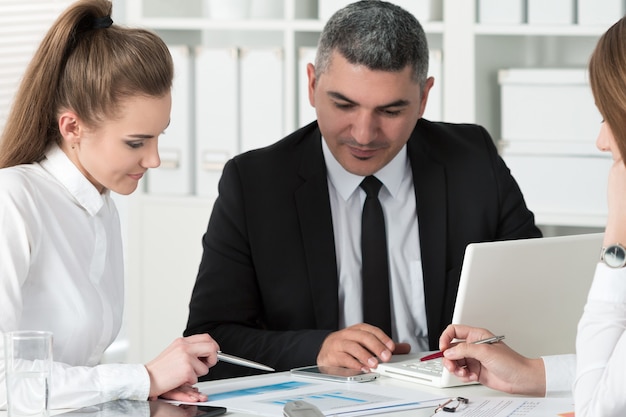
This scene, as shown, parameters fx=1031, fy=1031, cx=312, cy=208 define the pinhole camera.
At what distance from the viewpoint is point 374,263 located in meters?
2.19

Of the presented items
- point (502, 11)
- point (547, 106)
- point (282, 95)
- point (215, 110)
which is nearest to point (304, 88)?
point (282, 95)

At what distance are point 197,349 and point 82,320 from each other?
0.25 metres

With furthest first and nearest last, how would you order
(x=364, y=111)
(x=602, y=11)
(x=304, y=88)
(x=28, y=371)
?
(x=304, y=88) → (x=602, y=11) → (x=364, y=111) → (x=28, y=371)

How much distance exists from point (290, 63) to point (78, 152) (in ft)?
4.58

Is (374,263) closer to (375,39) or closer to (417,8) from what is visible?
(375,39)

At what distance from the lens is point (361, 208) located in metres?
2.24

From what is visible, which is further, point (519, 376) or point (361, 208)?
point (361, 208)

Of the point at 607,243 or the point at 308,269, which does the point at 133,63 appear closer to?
the point at 308,269

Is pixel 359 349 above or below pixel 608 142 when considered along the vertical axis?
below

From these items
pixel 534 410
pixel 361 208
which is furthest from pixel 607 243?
pixel 361 208

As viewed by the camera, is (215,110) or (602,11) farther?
(215,110)

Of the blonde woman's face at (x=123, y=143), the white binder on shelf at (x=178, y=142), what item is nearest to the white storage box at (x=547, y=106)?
the white binder on shelf at (x=178, y=142)

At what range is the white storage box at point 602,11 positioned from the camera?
2.87m

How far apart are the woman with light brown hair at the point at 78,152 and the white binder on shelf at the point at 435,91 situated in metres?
1.24
